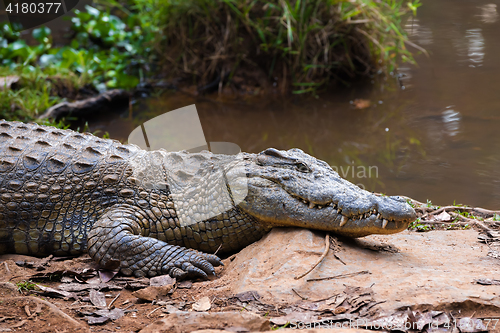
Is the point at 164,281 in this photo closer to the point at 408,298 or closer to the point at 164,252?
the point at 164,252

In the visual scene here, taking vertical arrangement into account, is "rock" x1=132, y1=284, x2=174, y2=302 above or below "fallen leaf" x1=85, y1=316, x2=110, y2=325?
below

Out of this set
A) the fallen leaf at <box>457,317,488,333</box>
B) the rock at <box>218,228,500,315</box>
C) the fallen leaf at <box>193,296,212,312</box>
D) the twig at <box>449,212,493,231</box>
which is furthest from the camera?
the twig at <box>449,212,493,231</box>

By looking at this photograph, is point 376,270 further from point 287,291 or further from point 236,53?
point 236,53

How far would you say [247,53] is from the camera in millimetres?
8289

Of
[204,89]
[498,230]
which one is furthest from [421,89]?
[498,230]

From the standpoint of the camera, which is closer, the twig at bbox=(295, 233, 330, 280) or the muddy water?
the twig at bbox=(295, 233, 330, 280)

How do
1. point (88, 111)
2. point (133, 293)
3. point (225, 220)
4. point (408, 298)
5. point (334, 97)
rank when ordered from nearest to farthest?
1. point (408, 298)
2. point (133, 293)
3. point (225, 220)
4. point (88, 111)
5. point (334, 97)

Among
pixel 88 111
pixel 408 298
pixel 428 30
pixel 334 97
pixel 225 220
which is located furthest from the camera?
pixel 428 30

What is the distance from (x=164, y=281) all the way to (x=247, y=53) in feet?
20.0

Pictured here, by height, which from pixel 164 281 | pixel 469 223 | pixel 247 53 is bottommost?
pixel 469 223

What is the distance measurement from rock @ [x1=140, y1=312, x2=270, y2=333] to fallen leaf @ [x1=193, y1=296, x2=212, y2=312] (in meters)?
0.32

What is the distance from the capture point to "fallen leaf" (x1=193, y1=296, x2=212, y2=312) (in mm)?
2564

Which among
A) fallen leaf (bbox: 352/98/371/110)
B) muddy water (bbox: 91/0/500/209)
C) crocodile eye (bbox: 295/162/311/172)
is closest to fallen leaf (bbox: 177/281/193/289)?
crocodile eye (bbox: 295/162/311/172)

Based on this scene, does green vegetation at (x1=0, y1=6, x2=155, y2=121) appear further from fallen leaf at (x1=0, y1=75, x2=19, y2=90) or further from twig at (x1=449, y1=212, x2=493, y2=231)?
twig at (x1=449, y1=212, x2=493, y2=231)
